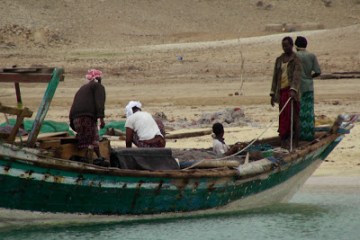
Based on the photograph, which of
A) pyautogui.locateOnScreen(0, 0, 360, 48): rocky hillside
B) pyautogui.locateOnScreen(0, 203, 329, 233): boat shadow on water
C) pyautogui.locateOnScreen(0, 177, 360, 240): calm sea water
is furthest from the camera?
pyautogui.locateOnScreen(0, 0, 360, 48): rocky hillside

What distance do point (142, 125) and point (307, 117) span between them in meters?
2.20

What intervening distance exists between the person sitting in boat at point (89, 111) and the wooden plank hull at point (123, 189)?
464 millimetres

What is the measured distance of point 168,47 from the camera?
35.8 metres

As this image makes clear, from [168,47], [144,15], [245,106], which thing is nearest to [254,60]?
[168,47]

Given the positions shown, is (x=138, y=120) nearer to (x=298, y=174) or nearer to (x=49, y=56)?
(x=298, y=174)

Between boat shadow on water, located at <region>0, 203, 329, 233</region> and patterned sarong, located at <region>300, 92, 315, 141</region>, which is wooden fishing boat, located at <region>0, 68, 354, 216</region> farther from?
patterned sarong, located at <region>300, 92, 315, 141</region>

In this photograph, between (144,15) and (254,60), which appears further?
(144,15)

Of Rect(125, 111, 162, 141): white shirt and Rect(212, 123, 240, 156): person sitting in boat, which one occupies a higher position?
Rect(125, 111, 162, 141): white shirt

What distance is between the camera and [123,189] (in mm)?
11914

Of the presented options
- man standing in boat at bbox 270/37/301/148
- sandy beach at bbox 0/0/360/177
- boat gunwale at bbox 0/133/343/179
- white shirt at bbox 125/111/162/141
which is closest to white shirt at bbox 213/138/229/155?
man standing in boat at bbox 270/37/301/148

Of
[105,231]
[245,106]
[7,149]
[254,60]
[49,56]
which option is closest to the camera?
[7,149]

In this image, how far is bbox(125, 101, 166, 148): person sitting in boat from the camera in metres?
13.0

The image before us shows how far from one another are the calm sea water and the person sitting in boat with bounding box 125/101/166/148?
94 cm

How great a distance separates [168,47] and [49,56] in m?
3.84
